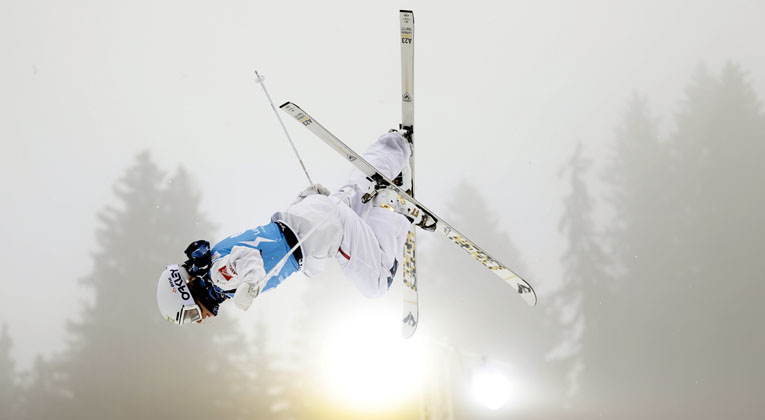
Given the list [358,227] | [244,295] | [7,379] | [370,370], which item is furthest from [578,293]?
[7,379]

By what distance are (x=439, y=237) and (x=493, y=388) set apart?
5155 mm

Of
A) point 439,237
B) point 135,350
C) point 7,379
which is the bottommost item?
point 7,379

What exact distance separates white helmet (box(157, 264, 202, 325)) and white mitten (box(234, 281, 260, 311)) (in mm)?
458

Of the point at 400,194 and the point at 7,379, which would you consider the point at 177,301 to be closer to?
the point at 400,194

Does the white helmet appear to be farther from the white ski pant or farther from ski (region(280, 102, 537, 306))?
ski (region(280, 102, 537, 306))

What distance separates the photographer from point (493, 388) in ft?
14.3

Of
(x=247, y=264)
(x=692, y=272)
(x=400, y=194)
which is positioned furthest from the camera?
(x=692, y=272)

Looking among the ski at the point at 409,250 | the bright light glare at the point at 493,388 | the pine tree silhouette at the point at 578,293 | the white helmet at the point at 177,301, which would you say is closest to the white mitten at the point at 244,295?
the white helmet at the point at 177,301

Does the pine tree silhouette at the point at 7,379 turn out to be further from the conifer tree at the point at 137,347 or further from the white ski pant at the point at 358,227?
the white ski pant at the point at 358,227

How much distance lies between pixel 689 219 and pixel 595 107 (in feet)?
10.2

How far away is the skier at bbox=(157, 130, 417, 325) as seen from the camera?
229 centimetres

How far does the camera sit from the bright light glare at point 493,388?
14.2 feet

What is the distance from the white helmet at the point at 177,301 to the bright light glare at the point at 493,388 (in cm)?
275

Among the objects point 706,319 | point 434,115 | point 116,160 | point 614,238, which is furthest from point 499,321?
point 116,160
